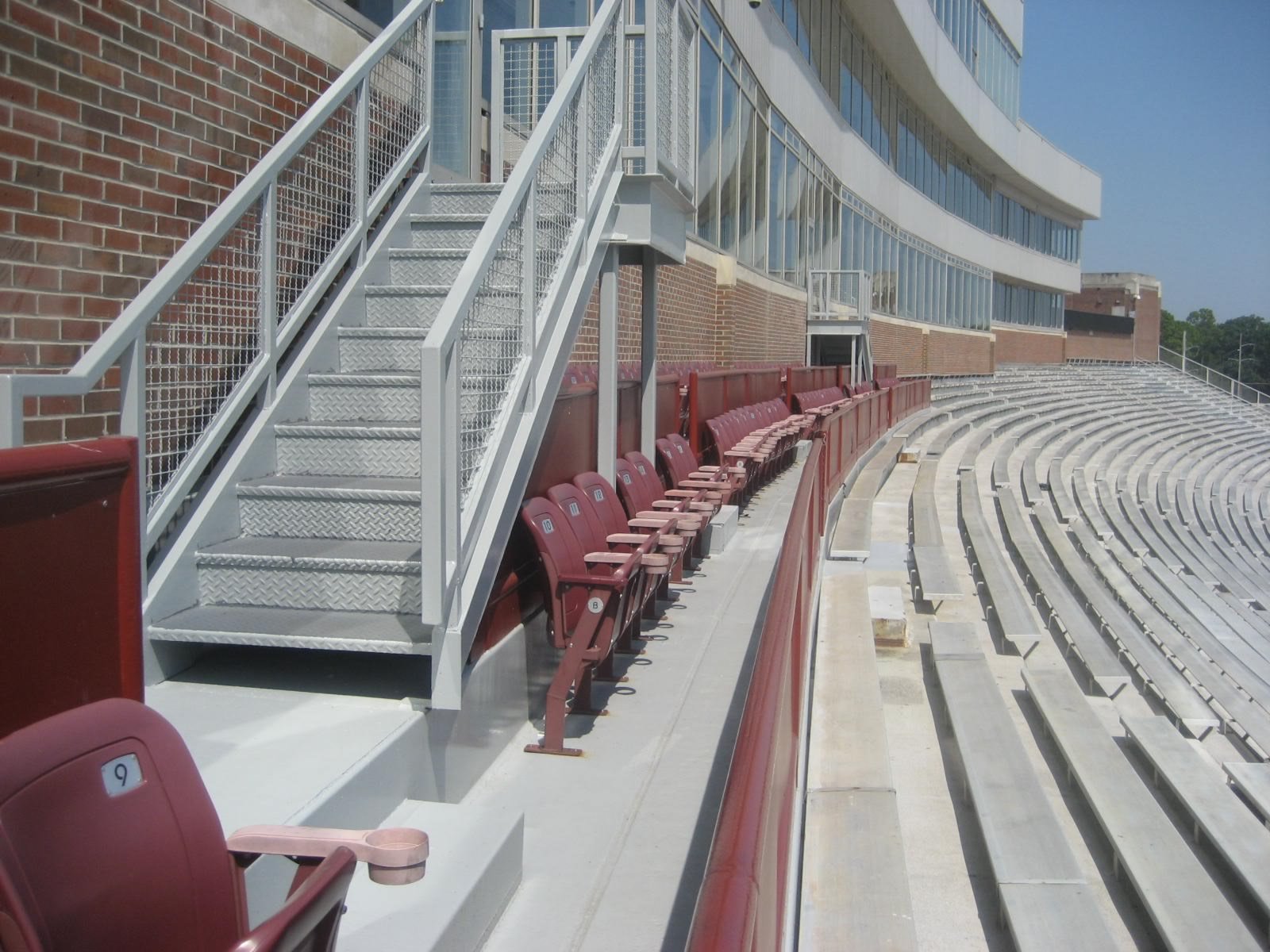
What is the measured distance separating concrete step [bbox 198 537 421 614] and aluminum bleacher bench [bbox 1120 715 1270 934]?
466 cm

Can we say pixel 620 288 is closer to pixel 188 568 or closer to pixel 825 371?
pixel 188 568

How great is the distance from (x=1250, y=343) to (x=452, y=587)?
6671 inches

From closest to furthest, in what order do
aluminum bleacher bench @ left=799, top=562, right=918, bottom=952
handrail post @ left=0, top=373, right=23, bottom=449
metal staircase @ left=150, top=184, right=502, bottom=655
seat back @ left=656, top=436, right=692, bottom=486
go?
Result: handrail post @ left=0, top=373, right=23, bottom=449
aluminum bleacher bench @ left=799, top=562, right=918, bottom=952
metal staircase @ left=150, top=184, right=502, bottom=655
seat back @ left=656, top=436, right=692, bottom=486

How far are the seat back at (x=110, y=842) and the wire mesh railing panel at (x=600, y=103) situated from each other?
4.80 meters

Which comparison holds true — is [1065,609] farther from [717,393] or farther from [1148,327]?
[1148,327]

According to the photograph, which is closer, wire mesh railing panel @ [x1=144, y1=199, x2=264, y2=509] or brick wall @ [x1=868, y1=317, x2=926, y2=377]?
wire mesh railing panel @ [x1=144, y1=199, x2=264, y2=509]

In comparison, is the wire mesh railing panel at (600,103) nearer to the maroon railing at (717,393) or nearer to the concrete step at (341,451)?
the concrete step at (341,451)

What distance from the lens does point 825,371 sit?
76.4 feet

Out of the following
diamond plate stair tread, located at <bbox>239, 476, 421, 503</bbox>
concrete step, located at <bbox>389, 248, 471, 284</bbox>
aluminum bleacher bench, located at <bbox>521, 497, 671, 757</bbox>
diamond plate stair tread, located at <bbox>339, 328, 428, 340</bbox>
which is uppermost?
concrete step, located at <bbox>389, 248, 471, 284</bbox>

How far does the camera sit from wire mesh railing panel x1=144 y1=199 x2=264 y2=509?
4715 mm

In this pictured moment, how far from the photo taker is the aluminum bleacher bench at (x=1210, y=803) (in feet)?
21.3

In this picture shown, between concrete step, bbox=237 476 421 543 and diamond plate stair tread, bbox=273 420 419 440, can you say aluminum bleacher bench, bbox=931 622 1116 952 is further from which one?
diamond plate stair tread, bbox=273 420 419 440

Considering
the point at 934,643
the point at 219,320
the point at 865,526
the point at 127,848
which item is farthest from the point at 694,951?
the point at 865,526

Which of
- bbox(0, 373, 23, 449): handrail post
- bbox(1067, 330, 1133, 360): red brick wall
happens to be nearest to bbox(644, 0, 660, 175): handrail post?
bbox(0, 373, 23, 449): handrail post
